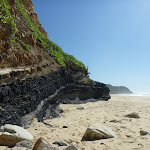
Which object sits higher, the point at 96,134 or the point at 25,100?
the point at 25,100

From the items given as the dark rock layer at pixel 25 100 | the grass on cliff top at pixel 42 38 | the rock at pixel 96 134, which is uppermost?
the grass on cliff top at pixel 42 38

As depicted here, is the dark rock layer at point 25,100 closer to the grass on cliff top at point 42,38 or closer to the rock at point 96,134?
the rock at point 96,134

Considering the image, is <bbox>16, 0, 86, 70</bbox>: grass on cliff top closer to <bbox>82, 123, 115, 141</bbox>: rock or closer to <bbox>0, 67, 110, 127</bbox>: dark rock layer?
<bbox>0, 67, 110, 127</bbox>: dark rock layer

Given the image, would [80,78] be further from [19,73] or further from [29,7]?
[29,7]

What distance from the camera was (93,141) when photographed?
14.0 feet

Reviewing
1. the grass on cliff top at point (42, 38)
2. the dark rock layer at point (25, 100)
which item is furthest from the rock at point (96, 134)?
the grass on cliff top at point (42, 38)

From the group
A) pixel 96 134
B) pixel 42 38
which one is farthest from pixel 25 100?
pixel 42 38

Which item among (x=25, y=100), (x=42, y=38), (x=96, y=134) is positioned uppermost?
(x=42, y=38)

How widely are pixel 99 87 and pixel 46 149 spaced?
18524mm

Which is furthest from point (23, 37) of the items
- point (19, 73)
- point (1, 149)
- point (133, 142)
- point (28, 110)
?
point (133, 142)

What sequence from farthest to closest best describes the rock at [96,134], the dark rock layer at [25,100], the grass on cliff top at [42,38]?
the grass on cliff top at [42,38], the dark rock layer at [25,100], the rock at [96,134]

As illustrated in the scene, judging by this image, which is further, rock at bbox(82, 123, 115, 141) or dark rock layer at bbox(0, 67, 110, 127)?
dark rock layer at bbox(0, 67, 110, 127)

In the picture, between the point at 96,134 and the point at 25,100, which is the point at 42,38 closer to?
the point at 25,100

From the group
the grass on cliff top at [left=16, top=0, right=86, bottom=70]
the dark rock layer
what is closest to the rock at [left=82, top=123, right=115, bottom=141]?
the dark rock layer
